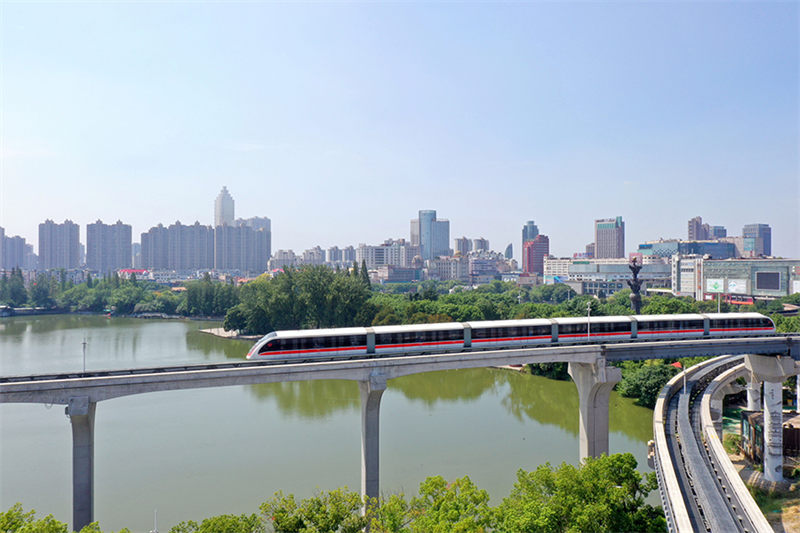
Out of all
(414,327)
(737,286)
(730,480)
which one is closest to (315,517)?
(414,327)

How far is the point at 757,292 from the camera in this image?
9988 centimetres

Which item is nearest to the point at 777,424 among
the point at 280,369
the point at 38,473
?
the point at 280,369

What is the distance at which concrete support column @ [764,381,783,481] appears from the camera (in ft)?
85.0

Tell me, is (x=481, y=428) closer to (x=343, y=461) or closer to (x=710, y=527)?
(x=343, y=461)

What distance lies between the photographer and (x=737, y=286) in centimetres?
9638

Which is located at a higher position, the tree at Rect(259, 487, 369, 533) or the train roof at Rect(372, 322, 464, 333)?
the train roof at Rect(372, 322, 464, 333)

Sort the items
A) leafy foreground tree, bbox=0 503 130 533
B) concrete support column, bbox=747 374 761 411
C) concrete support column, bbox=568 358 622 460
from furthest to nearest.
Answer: concrete support column, bbox=747 374 761 411 < concrete support column, bbox=568 358 622 460 < leafy foreground tree, bbox=0 503 130 533

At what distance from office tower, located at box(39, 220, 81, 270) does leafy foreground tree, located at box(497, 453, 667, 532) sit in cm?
22109

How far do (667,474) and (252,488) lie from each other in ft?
58.0

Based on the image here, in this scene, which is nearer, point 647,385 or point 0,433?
point 0,433

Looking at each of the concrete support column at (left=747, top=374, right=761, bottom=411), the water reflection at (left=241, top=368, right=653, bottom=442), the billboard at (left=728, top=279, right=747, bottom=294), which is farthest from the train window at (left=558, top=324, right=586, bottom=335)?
the billboard at (left=728, top=279, right=747, bottom=294)

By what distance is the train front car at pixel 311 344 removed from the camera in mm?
23594

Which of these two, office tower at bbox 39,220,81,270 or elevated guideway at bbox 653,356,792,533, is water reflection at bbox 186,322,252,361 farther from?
office tower at bbox 39,220,81,270

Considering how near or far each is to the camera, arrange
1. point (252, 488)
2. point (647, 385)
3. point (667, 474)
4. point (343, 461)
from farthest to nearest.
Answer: point (647, 385) → point (343, 461) → point (252, 488) → point (667, 474)
